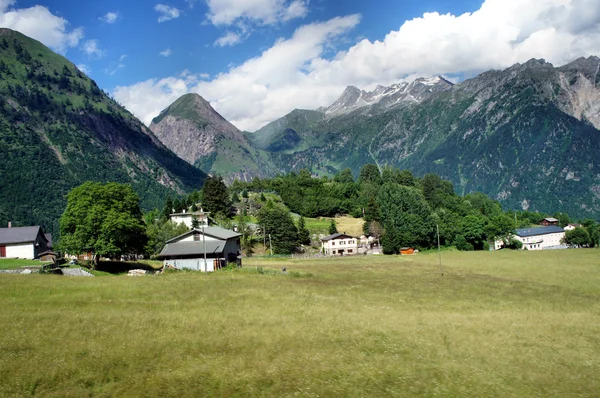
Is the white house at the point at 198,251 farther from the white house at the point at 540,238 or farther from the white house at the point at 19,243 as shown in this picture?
the white house at the point at 540,238

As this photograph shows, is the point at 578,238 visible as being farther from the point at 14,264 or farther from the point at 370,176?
the point at 14,264

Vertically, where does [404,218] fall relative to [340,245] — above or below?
above

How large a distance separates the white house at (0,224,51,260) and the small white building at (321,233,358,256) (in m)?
67.1

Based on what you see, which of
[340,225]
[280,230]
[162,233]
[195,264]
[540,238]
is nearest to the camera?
[195,264]

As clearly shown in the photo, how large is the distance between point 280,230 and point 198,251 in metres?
46.5

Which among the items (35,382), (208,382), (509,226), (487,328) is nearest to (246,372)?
(208,382)

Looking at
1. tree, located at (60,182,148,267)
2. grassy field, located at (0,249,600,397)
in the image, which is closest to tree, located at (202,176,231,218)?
tree, located at (60,182,148,267)

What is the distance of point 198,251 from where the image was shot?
64812 mm

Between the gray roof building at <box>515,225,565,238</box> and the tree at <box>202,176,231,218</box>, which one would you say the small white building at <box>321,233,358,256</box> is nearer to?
the tree at <box>202,176,231,218</box>

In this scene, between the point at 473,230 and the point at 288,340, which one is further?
the point at 473,230

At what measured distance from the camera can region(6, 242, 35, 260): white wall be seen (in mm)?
74438

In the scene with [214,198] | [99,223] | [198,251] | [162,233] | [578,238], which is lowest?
[578,238]

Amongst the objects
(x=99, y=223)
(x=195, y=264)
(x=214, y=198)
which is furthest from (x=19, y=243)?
(x=214, y=198)

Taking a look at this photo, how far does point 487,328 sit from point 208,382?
18.3 meters
